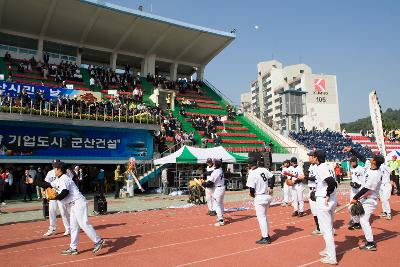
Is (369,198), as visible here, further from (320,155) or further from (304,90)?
(304,90)

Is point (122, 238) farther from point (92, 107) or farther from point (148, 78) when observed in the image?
point (148, 78)

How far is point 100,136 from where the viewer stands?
25703 mm

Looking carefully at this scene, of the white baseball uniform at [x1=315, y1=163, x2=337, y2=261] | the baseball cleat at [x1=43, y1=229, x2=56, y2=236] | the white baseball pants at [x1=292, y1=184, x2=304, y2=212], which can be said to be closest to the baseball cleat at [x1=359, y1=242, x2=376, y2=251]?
the white baseball uniform at [x1=315, y1=163, x2=337, y2=261]

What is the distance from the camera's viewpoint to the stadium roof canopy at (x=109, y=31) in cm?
3444

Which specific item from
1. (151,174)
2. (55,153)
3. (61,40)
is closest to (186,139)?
(151,174)

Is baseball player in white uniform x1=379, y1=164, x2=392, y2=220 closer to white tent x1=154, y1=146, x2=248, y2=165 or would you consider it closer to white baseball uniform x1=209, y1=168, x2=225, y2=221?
white baseball uniform x1=209, y1=168, x2=225, y2=221

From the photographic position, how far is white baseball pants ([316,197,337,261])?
6684 mm

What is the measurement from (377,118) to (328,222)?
12.1 m

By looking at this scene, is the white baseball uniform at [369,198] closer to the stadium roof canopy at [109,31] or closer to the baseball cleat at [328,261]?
the baseball cleat at [328,261]

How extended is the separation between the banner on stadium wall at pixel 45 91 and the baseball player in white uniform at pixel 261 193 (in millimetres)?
19427

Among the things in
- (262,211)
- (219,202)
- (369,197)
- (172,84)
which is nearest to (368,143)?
(172,84)

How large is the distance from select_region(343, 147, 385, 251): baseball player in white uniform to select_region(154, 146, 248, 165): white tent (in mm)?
15906

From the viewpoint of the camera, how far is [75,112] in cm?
2412

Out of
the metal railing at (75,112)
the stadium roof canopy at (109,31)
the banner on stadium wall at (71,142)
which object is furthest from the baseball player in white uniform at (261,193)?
the stadium roof canopy at (109,31)
